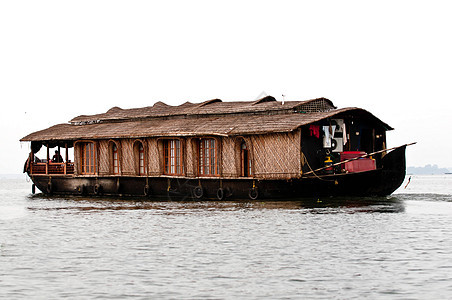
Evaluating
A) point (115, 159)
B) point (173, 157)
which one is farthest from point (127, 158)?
point (173, 157)

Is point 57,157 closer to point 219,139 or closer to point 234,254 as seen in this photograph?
point 219,139

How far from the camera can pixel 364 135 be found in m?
26.2

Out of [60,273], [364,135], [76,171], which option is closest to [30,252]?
[60,273]

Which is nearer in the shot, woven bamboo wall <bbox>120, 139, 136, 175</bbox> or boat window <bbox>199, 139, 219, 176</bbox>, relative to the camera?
boat window <bbox>199, 139, 219, 176</bbox>

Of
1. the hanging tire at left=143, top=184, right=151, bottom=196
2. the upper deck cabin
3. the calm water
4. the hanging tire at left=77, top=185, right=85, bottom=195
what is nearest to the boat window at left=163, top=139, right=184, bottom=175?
the upper deck cabin

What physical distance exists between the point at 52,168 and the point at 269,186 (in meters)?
14.6

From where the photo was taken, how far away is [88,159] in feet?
101

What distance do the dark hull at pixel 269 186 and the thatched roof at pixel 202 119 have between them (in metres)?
1.86

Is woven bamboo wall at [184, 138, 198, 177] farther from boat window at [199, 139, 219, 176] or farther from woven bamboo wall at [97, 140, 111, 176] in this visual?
woven bamboo wall at [97, 140, 111, 176]

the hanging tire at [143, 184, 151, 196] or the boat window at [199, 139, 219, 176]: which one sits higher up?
the boat window at [199, 139, 219, 176]

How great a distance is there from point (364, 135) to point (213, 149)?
6.22 m

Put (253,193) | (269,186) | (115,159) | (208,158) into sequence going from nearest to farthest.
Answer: (269,186) < (253,193) < (208,158) < (115,159)

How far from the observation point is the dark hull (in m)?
22.1

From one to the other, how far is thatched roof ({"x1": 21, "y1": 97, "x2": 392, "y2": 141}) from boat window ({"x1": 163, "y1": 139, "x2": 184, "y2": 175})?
1.97ft
